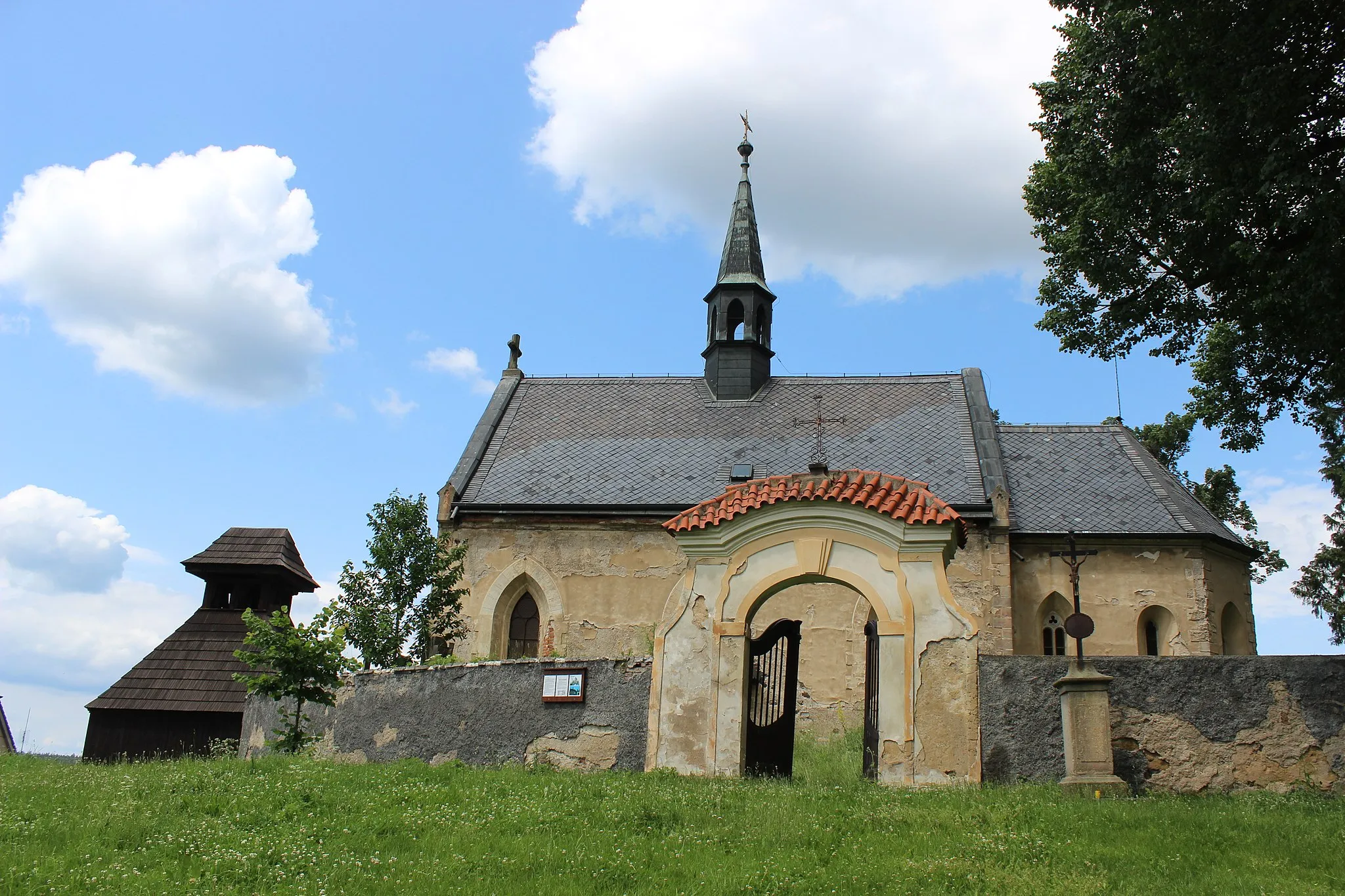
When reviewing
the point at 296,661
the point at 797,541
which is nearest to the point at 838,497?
the point at 797,541

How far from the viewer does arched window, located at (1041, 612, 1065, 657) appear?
1970 centimetres

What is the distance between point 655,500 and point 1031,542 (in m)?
7.04

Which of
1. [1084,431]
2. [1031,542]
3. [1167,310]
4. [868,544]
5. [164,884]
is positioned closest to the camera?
[164,884]

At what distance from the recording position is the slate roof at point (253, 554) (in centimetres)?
2347

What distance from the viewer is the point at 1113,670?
451 inches

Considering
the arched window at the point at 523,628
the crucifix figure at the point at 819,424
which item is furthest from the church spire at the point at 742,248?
the arched window at the point at 523,628

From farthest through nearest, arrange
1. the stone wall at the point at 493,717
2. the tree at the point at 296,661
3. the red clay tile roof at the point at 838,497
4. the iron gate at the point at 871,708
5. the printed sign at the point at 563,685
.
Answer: the tree at the point at 296,661, the printed sign at the point at 563,685, the stone wall at the point at 493,717, the red clay tile roof at the point at 838,497, the iron gate at the point at 871,708

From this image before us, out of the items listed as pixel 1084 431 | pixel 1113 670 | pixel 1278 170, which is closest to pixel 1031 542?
pixel 1084 431

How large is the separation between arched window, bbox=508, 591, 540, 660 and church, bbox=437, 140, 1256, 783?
5 cm

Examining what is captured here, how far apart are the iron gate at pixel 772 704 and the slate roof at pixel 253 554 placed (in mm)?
14254

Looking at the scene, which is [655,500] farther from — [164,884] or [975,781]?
[164,884]

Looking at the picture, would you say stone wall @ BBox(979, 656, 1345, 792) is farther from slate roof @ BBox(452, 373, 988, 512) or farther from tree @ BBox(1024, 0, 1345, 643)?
slate roof @ BBox(452, 373, 988, 512)

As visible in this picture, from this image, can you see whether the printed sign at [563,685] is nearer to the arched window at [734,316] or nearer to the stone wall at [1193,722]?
the stone wall at [1193,722]

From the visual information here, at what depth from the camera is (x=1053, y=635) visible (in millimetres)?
19828
